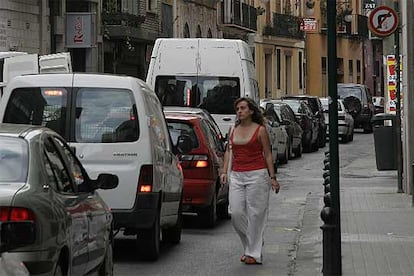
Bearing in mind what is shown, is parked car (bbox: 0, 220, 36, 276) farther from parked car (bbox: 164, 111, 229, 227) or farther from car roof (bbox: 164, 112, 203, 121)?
car roof (bbox: 164, 112, 203, 121)

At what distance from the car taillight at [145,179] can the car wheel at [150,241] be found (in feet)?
1.35

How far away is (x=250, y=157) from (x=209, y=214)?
336 cm

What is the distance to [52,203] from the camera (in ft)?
24.1

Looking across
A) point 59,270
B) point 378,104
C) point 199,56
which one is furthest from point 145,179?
point 378,104

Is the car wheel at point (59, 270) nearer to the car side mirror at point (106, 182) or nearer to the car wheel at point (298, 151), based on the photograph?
the car side mirror at point (106, 182)

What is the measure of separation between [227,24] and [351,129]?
14.6 m

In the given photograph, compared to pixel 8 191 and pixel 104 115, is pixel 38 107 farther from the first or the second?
pixel 8 191

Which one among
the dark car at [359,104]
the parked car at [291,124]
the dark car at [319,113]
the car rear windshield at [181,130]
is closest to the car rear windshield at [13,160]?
the car rear windshield at [181,130]

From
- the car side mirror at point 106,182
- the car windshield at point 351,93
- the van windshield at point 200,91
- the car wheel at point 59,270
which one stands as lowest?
the car wheel at point 59,270

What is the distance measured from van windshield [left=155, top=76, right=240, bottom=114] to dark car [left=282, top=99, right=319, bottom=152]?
36.9ft

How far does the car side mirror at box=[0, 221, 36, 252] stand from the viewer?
6.66m

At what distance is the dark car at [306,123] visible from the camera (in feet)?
111

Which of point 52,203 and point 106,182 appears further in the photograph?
point 106,182

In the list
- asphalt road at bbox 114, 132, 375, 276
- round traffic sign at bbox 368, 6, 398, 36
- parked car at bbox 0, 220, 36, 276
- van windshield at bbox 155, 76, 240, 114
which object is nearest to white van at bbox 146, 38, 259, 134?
van windshield at bbox 155, 76, 240, 114
